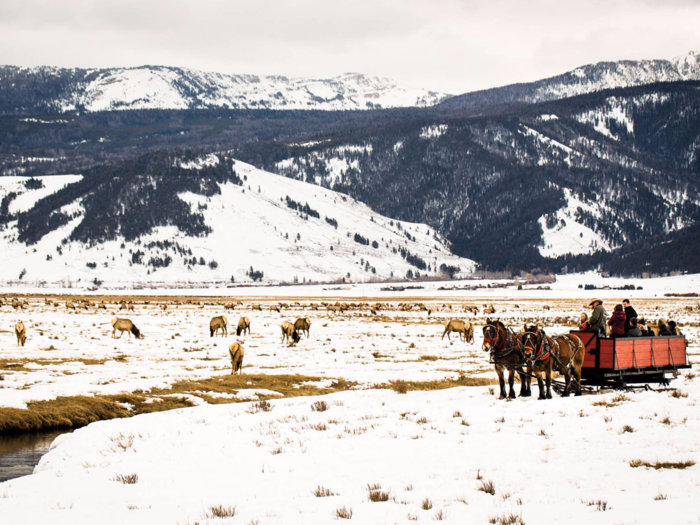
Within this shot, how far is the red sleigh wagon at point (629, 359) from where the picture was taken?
19.0 metres

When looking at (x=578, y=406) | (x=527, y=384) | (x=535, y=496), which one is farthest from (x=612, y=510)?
(x=527, y=384)

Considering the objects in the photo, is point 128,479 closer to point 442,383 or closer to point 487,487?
point 487,487

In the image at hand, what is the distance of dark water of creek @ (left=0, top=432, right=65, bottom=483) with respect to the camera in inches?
620

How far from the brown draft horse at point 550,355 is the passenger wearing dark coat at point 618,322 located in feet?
6.92

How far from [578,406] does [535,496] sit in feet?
22.2

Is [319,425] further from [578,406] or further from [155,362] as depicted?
[155,362]

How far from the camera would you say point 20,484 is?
12062 mm

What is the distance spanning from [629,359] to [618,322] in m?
1.22

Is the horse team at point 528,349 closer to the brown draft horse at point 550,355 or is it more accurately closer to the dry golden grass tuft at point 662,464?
the brown draft horse at point 550,355

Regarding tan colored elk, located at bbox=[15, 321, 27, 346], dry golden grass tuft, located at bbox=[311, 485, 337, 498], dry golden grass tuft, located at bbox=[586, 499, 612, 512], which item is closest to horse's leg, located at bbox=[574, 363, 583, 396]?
dry golden grass tuft, located at bbox=[586, 499, 612, 512]

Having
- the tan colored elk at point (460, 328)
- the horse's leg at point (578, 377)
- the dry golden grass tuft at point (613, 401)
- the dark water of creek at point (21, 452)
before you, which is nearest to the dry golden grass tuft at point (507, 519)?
the dry golden grass tuft at point (613, 401)

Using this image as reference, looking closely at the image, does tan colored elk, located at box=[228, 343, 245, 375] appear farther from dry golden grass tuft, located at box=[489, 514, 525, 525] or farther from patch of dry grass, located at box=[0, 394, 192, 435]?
dry golden grass tuft, located at box=[489, 514, 525, 525]

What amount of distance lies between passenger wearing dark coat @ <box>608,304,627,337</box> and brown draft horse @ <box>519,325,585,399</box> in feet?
6.92

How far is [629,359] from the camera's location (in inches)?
757
